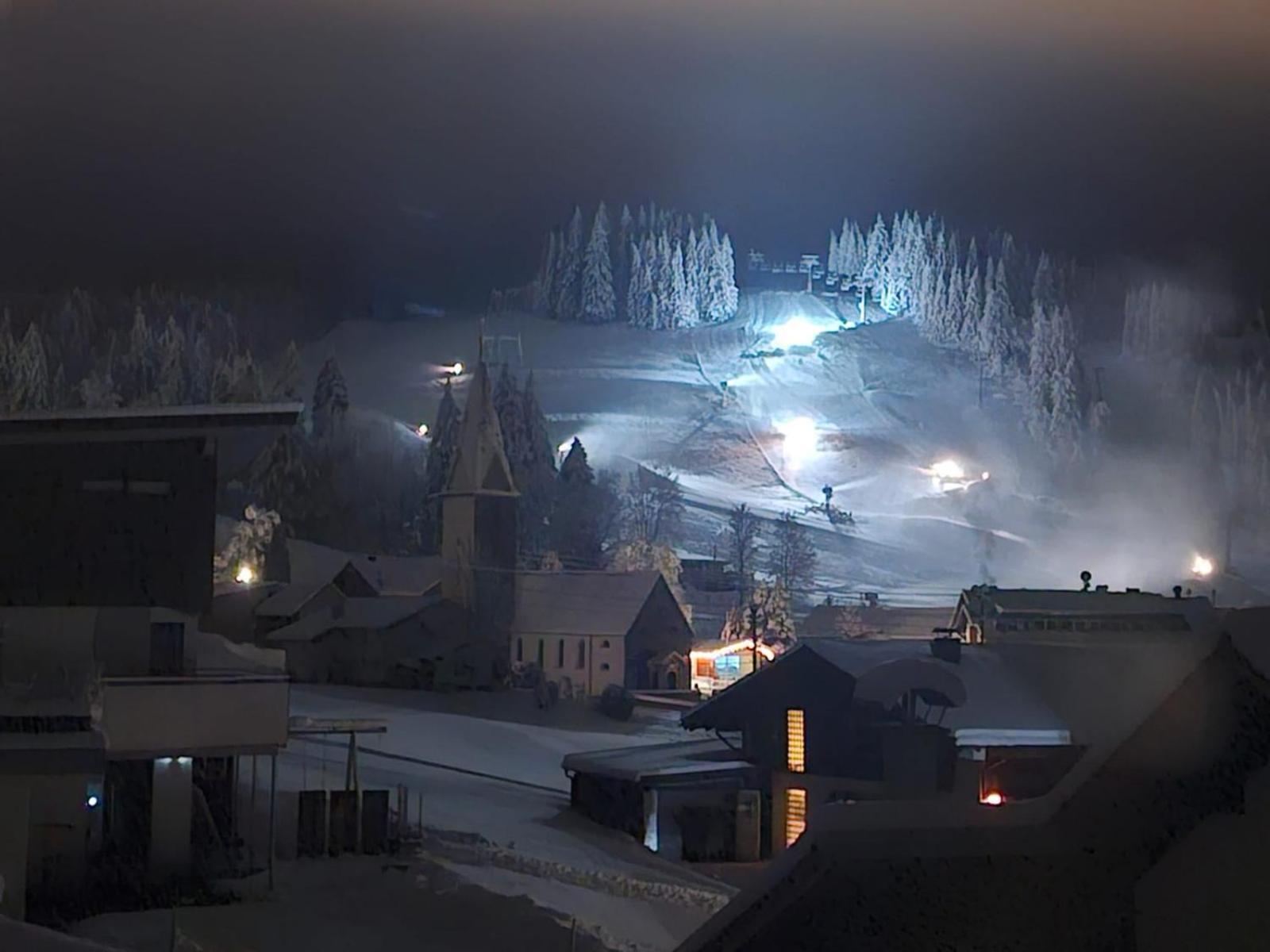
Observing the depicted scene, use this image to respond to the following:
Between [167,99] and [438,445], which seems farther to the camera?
[167,99]

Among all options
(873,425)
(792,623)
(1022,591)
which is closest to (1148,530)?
(1022,591)

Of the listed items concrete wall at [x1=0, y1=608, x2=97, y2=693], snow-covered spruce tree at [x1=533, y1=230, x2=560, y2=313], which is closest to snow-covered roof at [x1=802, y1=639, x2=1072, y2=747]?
snow-covered spruce tree at [x1=533, y1=230, x2=560, y2=313]

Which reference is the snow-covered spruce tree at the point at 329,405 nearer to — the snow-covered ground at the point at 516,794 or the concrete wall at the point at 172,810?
the snow-covered ground at the point at 516,794

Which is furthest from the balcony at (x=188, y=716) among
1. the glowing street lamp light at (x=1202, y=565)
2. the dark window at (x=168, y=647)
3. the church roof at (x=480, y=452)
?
the glowing street lamp light at (x=1202, y=565)

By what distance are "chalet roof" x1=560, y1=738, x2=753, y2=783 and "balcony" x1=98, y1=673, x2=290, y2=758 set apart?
23.5 inches

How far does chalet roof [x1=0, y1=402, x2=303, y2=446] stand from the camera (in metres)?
2.48

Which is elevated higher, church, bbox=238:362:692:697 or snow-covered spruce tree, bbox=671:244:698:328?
snow-covered spruce tree, bbox=671:244:698:328

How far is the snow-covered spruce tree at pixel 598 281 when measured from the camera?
2766 mm

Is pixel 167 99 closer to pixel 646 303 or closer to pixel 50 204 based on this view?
pixel 50 204

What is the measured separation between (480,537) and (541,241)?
68 centimetres

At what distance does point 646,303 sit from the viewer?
2734mm

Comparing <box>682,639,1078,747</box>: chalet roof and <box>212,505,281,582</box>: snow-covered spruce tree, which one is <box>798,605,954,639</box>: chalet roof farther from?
<box>212,505,281,582</box>: snow-covered spruce tree

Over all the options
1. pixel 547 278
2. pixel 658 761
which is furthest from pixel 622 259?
pixel 658 761

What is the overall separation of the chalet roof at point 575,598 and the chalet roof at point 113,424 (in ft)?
2.29
